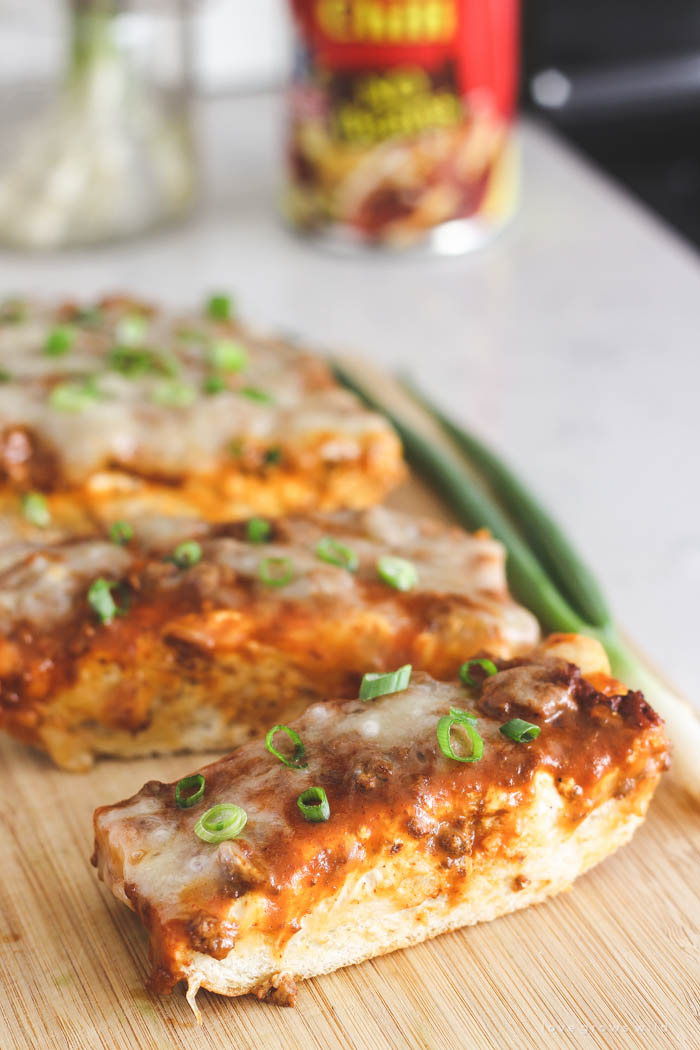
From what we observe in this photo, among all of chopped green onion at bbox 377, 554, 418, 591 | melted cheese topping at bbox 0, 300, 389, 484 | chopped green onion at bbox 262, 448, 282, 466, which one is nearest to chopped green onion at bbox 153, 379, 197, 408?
melted cheese topping at bbox 0, 300, 389, 484

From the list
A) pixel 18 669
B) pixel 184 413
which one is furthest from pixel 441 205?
pixel 18 669

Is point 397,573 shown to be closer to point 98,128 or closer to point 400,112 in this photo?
point 400,112

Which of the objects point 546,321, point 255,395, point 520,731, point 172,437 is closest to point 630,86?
point 546,321

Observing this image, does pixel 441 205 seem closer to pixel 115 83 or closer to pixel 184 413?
pixel 115 83

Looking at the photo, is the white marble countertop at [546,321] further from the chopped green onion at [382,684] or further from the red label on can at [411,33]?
the chopped green onion at [382,684]

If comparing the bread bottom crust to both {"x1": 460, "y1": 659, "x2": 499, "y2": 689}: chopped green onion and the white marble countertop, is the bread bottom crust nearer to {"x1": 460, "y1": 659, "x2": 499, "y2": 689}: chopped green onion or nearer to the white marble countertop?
{"x1": 460, "y1": 659, "x2": 499, "y2": 689}: chopped green onion
